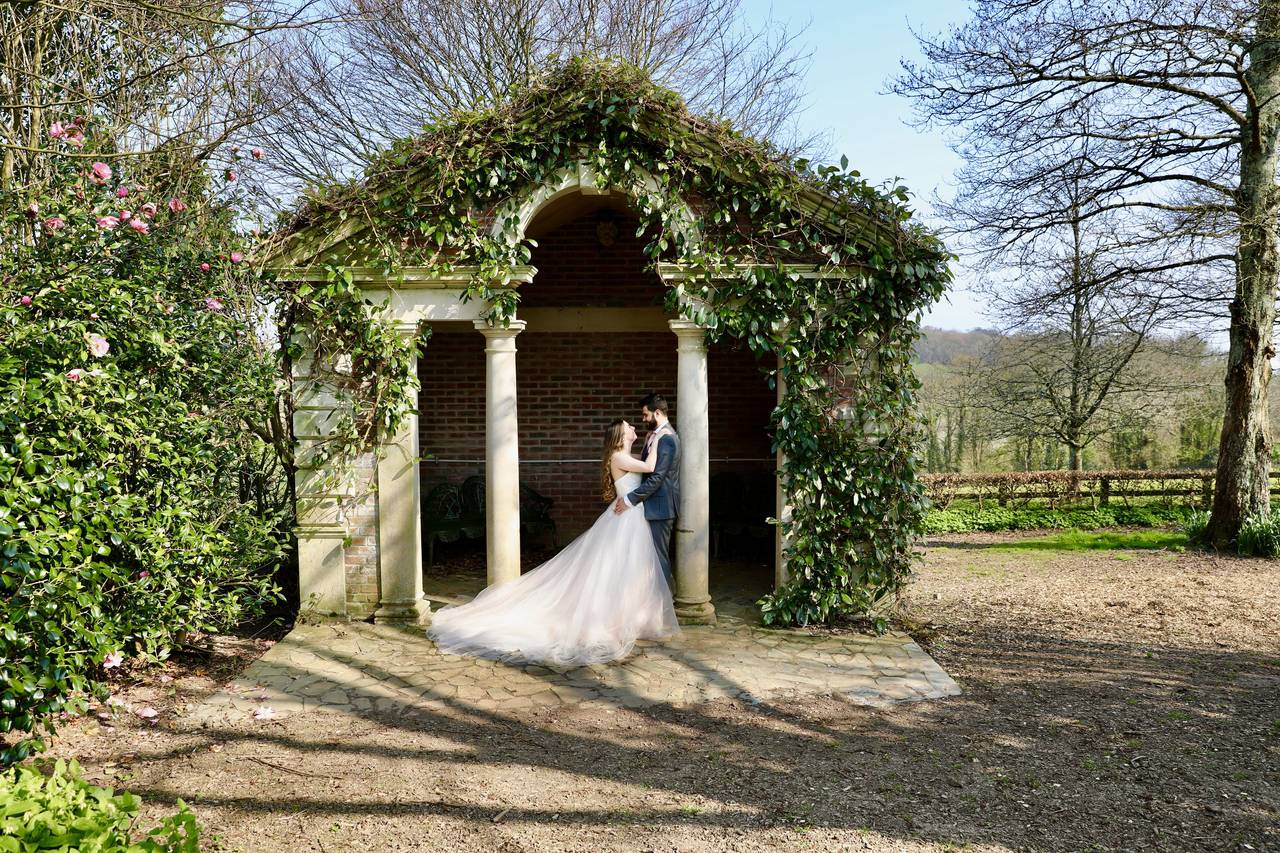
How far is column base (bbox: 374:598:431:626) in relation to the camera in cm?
736

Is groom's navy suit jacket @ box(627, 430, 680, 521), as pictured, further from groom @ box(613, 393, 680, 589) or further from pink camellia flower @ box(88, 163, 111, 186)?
pink camellia flower @ box(88, 163, 111, 186)

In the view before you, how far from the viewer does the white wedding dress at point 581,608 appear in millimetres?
6664

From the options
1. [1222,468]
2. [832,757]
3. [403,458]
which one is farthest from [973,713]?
[1222,468]

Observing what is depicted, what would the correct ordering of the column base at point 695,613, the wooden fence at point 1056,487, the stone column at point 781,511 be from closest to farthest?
the stone column at point 781,511 < the column base at point 695,613 < the wooden fence at point 1056,487

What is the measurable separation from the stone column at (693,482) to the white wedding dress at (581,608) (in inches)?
13.6

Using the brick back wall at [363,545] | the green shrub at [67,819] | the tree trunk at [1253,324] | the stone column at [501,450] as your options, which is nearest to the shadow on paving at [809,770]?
the green shrub at [67,819]

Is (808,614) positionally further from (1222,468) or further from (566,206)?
(1222,468)

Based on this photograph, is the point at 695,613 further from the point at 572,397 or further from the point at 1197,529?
the point at 1197,529

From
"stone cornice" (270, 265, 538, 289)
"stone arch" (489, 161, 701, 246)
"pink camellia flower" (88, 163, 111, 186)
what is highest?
"stone arch" (489, 161, 701, 246)

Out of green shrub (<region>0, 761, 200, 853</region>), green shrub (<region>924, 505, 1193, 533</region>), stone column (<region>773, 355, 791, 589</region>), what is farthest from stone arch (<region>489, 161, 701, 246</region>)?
green shrub (<region>924, 505, 1193, 533</region>)

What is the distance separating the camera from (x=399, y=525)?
289 inches

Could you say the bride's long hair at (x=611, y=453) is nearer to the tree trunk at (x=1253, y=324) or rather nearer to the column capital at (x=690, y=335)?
the column capital at (x=690, y=335)

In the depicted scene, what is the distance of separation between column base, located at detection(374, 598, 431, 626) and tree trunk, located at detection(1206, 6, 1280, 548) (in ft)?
35.8

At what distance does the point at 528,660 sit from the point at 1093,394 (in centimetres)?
1469
